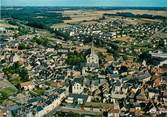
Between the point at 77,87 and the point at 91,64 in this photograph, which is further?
the point at 91,64

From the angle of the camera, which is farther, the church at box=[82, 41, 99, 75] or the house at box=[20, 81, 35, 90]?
the church at box=[82, 41, 99, 75]

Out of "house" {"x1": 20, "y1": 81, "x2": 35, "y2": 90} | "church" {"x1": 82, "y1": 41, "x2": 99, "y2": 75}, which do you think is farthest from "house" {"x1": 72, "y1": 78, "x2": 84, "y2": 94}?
"church" {"x1": 82, "y1": 41, "x2": 99, "y2": 75}

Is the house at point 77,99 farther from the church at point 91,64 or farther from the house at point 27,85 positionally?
the church at point 91,64

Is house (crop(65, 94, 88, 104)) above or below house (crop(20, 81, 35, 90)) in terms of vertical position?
above

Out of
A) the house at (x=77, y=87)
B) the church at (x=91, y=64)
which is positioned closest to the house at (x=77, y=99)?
the house at (x=77, y=87)

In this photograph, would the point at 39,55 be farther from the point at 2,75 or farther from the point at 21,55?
the point at 2,75

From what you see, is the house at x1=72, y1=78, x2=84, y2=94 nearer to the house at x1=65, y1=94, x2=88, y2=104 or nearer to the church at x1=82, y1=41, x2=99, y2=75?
the house at x1=65, y1=94, x2=88, y2=104

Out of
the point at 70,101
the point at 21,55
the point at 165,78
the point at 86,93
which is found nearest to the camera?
the point at 70,101

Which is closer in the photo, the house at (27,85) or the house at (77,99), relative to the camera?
the house at (77,99)

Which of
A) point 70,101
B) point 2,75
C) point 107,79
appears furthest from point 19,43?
point 70,101

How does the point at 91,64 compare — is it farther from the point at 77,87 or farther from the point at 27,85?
the point at 27,85

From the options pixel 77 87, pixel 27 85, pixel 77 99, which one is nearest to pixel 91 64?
pixel 77 87
